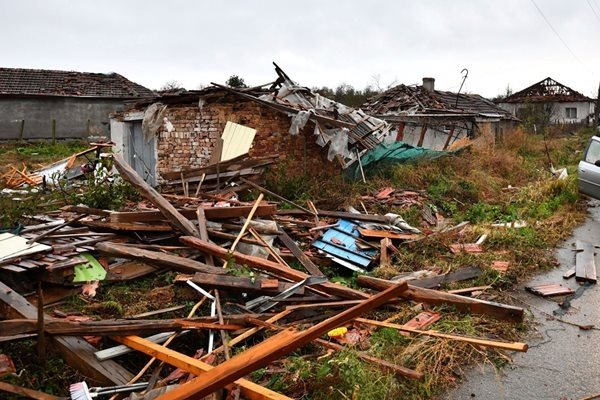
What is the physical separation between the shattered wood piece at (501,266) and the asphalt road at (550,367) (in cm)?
62

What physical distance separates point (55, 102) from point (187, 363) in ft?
85.8

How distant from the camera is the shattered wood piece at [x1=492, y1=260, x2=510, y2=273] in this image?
21.9 feet

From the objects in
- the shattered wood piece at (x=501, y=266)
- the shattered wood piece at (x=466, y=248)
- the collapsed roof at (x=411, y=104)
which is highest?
the collapsed roof at (x=411, y=104)

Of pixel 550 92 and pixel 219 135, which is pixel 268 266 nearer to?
pixel 219 135

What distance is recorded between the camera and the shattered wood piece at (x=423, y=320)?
4809mm

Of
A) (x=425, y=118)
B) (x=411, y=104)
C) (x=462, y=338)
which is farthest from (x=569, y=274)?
(x=411, y=104)

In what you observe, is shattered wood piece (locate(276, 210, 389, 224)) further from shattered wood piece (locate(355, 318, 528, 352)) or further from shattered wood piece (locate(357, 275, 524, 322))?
shattered wood piece (locate(355, 318, 528, 352))

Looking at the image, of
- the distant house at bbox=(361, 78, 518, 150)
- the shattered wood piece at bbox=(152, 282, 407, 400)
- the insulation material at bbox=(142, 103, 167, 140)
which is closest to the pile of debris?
the shattered wood piece at bbox=(152, 282, 407, 400)

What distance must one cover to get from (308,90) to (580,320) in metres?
8.77

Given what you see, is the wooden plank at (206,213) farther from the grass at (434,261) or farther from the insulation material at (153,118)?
the insulation material at (153,118)

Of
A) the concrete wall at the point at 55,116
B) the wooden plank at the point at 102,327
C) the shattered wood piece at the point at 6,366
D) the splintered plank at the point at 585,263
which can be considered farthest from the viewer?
→ the concrete wall at the point at 55,116

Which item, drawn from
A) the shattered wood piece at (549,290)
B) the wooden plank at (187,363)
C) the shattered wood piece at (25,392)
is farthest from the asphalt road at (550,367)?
the shattered wood piece at (25,392)

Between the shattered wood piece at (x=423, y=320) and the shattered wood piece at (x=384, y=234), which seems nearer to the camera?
the shattered wood piece at (x=423, y=320)

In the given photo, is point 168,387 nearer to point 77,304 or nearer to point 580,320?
point 77,304
